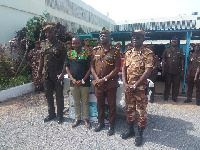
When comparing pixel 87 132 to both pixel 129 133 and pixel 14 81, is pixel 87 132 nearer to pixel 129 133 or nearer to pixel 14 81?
pixel 129 133

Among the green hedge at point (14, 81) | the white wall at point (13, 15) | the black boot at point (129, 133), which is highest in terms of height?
the white wall at point (13, 15)

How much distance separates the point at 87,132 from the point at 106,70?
1.33 m

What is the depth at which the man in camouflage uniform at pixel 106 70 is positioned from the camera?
10.4 ft

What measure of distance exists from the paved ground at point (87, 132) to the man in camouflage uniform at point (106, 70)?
0.43 m

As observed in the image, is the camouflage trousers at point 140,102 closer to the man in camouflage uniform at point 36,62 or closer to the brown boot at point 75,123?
the brown boot at point 75,123

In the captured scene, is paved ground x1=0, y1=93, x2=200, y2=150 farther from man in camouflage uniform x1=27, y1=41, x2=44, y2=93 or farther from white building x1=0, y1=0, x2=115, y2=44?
white building x1=0, y1=0, x2=115, y2=44

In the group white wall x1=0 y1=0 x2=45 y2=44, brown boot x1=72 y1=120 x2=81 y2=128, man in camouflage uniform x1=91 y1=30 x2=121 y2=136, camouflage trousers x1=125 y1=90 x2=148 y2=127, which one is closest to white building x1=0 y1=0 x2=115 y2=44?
white wall x1=0 y1=0 x2=45 y2=44

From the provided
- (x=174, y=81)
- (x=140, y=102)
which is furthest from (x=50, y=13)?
(x=140, y=102)

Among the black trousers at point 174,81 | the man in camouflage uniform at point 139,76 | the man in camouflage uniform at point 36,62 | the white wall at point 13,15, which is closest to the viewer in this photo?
the man in camouflage uniform at point 139,76

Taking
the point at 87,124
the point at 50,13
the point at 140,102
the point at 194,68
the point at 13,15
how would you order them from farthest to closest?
the point at 50,13
the point at 13,15
the point at 194,68
the point at 87,124
the point at 140,102

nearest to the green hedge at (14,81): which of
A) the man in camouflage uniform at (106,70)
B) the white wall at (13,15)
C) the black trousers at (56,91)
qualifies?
the white wall at (13,15)

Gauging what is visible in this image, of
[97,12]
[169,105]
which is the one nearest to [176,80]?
[169,105]

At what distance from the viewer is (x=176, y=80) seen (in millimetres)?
5359

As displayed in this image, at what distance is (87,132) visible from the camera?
3398 millimetres
